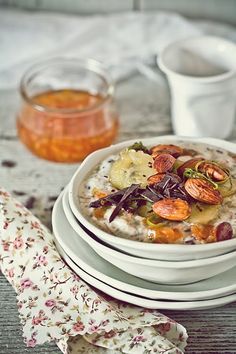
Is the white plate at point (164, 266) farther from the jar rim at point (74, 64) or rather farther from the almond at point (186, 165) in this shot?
the jar rim at point (74, 64)

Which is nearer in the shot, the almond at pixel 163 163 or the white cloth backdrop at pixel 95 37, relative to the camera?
the almond at pixel 163 163

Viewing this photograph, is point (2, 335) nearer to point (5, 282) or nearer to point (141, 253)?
point (5, 282)

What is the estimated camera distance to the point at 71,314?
3.16ft

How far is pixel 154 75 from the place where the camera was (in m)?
1.55

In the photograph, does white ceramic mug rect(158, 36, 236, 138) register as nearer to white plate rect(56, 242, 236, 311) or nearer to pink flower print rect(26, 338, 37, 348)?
white plate rect(56, 242, 236, 311)

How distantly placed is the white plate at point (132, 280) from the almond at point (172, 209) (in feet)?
0.32

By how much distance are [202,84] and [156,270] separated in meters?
0.42

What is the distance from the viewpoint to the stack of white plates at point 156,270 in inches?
36.8

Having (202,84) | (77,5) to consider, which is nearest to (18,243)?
(202,84)

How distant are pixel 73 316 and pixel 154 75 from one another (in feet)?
2.31

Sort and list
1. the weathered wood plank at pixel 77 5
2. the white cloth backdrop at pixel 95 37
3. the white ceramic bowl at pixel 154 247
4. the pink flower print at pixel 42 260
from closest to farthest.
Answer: the white ceramic bowl at pixel 154 247 < the pink flower print at pixel 42 260 < the white cloth backdrop at pixel 95 37 < the weathered wood plank at pixel 77 5

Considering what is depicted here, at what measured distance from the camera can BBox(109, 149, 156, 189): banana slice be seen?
999mm

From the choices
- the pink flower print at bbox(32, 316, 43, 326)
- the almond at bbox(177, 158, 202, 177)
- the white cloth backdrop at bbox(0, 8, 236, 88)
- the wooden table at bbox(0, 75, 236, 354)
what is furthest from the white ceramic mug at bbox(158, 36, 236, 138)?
the pink flower print at bbox(32, 316, 43, 326)

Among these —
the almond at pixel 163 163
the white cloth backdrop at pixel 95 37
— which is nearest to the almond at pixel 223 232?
the almond at pixel 163 163
